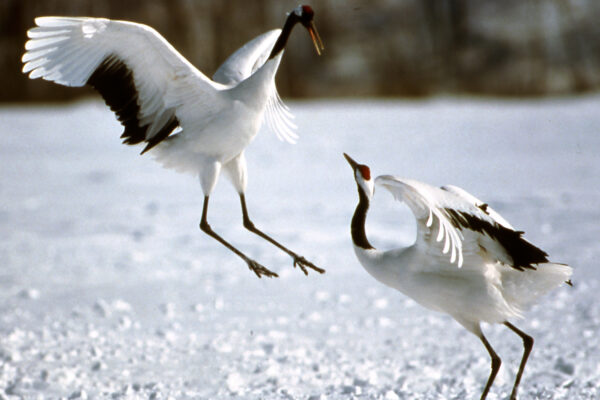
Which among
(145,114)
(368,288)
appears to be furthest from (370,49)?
(145,114)

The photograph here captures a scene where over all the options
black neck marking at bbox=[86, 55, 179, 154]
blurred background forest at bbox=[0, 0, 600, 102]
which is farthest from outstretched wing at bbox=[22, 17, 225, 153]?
blurred background forest at bbox=[0, 0, 600, 102]

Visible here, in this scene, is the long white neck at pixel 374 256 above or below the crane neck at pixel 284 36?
below

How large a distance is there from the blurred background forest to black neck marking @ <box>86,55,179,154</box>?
1190 cm

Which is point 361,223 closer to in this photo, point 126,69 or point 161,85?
point 161,85

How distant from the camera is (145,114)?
9.98 ft

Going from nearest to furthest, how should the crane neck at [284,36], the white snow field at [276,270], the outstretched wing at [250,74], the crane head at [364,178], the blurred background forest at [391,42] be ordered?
the crane neck at [284,36], the crane head at [364,178], the outstretched wing at [250,74], the white snow field at [276,270], the blurred background forest at [391,42]

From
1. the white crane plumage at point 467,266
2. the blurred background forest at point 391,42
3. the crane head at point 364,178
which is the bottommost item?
the blurred background forest at point 391,42

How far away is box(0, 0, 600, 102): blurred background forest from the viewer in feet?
49.9

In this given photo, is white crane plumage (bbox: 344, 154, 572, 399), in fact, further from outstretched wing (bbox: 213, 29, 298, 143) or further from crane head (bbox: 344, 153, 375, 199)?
outstretched wing (bbox: 213, 29, 298, 143)

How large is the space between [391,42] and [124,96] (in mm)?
13980

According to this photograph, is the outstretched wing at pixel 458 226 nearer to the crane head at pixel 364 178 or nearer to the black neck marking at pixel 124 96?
the crane head at pixel 364 178

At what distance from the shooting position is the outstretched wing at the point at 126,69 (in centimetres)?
281

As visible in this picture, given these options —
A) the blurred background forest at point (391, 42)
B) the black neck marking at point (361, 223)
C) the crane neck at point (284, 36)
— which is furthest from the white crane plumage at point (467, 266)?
the blurred background forest at point (391, 42)

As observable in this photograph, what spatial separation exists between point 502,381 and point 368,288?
1850 mm
